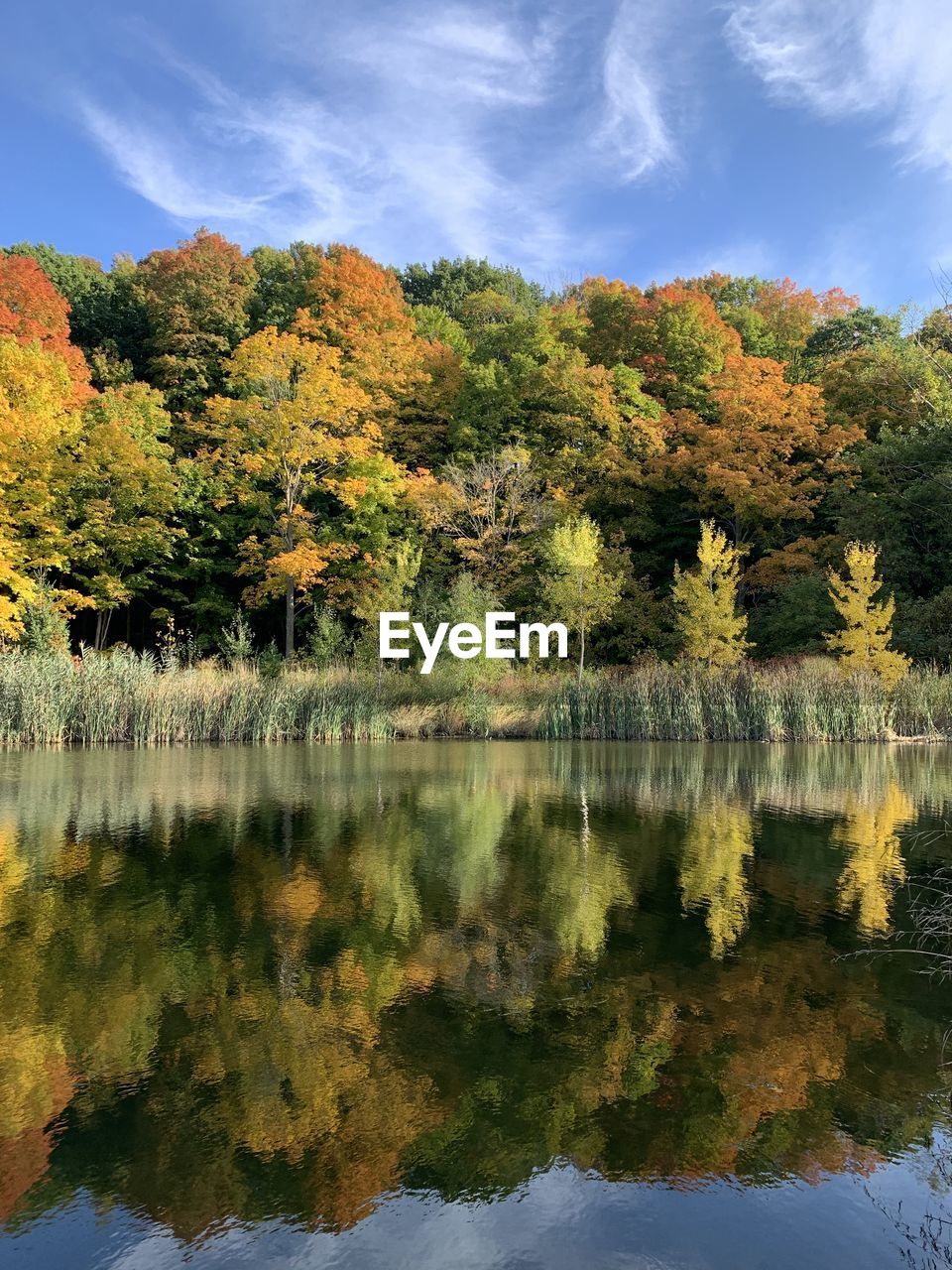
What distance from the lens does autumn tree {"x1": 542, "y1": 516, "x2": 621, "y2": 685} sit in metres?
25.1

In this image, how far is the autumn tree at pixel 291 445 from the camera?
84.4 feet

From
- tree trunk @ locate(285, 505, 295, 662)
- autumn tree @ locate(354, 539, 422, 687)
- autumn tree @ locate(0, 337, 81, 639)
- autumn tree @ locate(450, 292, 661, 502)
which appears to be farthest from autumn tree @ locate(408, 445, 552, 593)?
autumn tree @ locate(0, 337, 81, 639)

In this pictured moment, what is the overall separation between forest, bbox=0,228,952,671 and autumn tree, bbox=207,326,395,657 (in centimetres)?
10

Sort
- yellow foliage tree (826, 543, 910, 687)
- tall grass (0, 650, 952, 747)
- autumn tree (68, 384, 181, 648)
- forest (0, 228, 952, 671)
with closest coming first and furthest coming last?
tall grass (0, 650, 952, 747), yellow foliage tree (826, 543, 910, 687), forest (0, 228, 952, 671), autumn tree (68, 384, 181, 648)

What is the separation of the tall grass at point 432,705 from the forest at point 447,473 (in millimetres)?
3334

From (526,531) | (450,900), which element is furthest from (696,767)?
(526,531)

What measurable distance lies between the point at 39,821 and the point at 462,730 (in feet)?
39.4

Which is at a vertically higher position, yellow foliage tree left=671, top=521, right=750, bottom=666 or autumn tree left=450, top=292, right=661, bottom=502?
autumn tree left=450, top=292, right=661, bottom=502

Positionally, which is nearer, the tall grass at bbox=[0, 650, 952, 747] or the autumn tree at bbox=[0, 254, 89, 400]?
the tall grass at bbox=[0, 650, 952, 747]

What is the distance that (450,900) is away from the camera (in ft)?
18.6

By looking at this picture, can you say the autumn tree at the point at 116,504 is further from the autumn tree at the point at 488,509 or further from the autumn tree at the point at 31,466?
the autumn tree at the point at 488,509

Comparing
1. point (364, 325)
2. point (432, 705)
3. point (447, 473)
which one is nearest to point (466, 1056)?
point (432, 705)

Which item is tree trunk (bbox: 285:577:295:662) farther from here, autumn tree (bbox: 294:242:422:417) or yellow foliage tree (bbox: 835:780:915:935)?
yellow foliage tree (bbox: 835:780:915:935)

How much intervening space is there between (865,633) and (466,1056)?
21.0 meters
